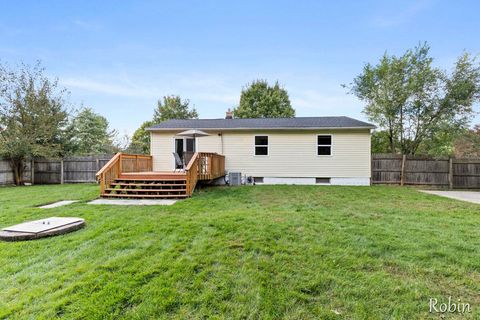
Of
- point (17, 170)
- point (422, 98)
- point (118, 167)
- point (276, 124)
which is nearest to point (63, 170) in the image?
point (17, 170)

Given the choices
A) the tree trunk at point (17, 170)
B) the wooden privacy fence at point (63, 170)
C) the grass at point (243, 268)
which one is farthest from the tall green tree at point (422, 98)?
the tree trunk at point (17, 170)

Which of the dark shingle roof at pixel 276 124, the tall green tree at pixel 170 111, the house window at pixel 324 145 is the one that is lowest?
the house window at pixel 324 145

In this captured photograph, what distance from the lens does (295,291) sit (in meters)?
2.16

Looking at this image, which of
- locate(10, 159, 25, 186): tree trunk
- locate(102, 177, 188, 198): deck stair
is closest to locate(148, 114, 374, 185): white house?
locate(102, 177, 188, 198): deck stair

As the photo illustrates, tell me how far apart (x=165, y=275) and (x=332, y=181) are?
973 centimetres

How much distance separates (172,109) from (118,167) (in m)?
21.5

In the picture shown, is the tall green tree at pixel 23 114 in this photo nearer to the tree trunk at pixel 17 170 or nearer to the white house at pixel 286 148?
the tree trunk at pixel 17 170

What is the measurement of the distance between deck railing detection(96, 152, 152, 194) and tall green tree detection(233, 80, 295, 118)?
52.2 feet

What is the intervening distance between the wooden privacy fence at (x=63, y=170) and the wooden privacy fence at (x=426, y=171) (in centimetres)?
1405

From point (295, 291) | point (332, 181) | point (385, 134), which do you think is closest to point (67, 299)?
point (295, 291)

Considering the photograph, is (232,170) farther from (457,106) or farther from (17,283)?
(457,106)

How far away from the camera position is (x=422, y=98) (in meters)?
11.6

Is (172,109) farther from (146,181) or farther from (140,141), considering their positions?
(146,181)

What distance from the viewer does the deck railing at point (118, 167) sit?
7.10m
